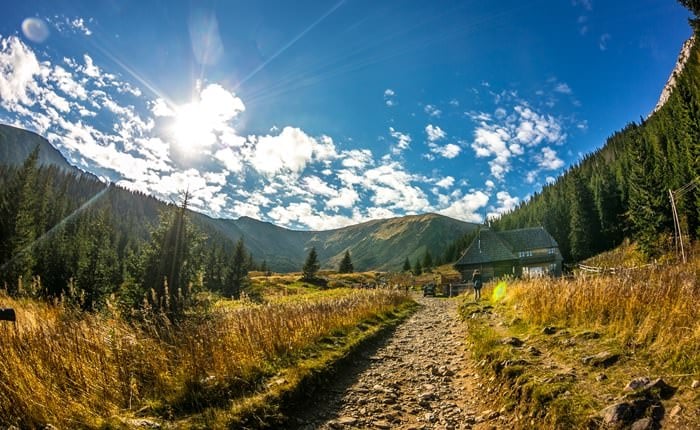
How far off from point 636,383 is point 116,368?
753cm

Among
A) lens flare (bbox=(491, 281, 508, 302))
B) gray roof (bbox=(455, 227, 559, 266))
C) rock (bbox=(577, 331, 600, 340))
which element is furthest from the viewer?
gray roof (bbox=(455, 227, 559, 266))

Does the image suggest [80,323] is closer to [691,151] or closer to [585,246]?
[691,151]

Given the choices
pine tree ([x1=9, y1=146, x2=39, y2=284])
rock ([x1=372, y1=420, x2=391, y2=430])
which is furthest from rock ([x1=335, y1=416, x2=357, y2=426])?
pine tree ([x1=9, y1=146, x2=39, y2=284])

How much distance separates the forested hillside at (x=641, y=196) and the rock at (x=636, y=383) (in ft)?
121

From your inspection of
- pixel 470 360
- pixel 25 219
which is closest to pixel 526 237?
pixel 470 360

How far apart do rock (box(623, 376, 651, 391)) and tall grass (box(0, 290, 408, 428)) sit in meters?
5.64

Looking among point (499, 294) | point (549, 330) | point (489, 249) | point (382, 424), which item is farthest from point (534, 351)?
point (489, 249)

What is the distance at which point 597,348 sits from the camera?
6219mm

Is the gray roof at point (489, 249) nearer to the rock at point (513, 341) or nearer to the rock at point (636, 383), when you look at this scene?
the rock at point (513, 341)

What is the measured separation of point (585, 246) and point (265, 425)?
Answer: 89520 millimetres

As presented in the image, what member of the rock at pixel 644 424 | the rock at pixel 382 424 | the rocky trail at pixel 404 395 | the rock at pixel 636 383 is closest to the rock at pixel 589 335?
the rocky trail at pixel 404 395

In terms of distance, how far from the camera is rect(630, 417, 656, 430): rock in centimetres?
355

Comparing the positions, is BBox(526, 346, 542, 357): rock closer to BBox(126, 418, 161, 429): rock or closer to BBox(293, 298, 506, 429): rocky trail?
BBox(293, 298, 506, 429): rocky trail

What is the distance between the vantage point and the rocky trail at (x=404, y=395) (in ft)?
18.7
